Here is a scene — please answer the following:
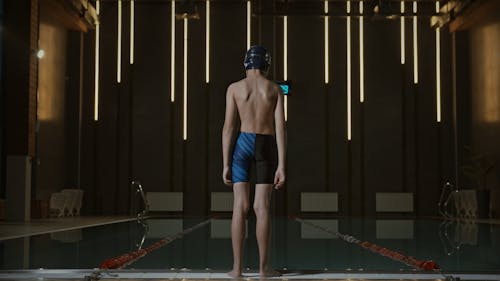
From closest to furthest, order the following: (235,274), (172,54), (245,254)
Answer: (235,274)
(245,254)
(172,54)

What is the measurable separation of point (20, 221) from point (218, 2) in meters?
9.36

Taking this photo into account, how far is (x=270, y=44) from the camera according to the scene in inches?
762

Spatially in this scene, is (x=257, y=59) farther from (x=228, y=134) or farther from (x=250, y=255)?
(x=250, y=255)

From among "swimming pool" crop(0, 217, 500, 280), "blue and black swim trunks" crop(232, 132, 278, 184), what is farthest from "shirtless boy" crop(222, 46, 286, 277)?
"swimming pool" crop(0, 217, 500, 280)

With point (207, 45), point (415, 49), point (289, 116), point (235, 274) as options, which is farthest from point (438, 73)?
point (235, 274)

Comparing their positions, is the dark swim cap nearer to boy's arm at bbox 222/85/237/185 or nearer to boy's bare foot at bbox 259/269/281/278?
boy's arm at bbox 222/85/237/185

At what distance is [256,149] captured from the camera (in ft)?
13.6

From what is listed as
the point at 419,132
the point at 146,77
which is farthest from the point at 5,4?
the point at 419,132

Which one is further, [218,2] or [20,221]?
[218,2]

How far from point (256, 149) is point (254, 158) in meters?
0.06

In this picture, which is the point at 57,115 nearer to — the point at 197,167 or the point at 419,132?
the point at 197,167

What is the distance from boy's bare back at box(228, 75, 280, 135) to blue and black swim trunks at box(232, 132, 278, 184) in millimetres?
70

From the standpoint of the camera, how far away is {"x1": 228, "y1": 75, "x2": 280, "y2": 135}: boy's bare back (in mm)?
4215

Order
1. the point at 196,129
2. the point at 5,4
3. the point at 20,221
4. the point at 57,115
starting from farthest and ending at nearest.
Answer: the point at 196,129, the point at 57,115, the point at 5,4, the point at 20,221
